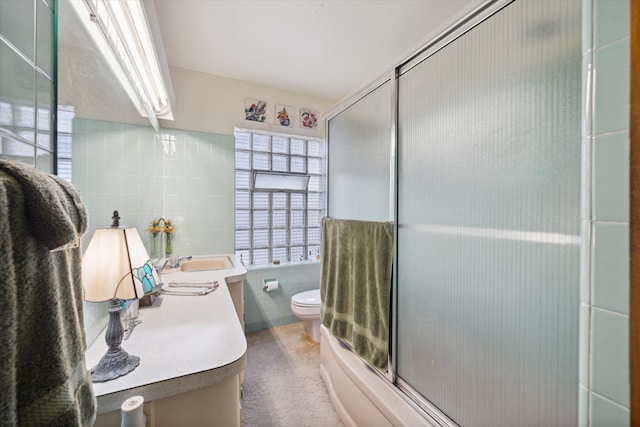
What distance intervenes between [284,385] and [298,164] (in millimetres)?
2242

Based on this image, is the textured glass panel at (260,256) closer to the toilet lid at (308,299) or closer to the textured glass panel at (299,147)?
the toilet lid at (308,299)

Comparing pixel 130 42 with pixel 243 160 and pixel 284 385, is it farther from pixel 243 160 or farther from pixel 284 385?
pixel 284 385

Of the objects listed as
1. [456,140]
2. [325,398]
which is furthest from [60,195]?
[325,398]

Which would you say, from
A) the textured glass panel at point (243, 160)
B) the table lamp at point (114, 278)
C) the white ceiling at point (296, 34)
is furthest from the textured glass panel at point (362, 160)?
the textured glass panel at point (243, 160)

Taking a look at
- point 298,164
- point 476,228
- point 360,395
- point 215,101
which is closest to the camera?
point 476,228

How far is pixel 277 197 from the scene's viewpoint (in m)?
3.02

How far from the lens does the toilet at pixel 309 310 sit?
7.52 feet

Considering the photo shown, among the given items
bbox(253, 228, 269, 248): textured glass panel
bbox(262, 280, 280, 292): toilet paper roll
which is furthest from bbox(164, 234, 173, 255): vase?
bbox(262, 280, 280, 292): toilet paper roll

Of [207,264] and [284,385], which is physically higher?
[207,264]

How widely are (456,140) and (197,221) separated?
7.58ft

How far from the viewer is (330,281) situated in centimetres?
Result: 167

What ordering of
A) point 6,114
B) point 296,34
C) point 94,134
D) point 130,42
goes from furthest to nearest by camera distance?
point 296,34
point 130,42
point 94,134
point 6,114

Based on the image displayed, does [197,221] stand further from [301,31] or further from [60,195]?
[60,195]

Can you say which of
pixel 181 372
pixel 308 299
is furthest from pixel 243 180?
pixel 181 372
